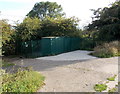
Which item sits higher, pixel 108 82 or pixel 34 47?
pixel 34 47

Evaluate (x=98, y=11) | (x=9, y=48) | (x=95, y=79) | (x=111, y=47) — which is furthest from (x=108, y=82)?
(x=98, y=11)

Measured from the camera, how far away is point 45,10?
1351 inches

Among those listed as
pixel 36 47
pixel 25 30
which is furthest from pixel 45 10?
pixel 36 47

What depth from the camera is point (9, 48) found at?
11.6 meters

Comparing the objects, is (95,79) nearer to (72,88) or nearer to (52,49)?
(72,88)

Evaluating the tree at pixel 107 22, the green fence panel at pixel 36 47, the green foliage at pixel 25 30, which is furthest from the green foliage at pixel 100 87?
the tree at pixel 107 22

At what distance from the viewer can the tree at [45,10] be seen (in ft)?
111

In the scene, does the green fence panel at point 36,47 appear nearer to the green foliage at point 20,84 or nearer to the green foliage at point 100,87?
the green foliage at point 20,84

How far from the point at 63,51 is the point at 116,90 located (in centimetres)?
961

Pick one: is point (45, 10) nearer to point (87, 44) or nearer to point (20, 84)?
point (87, 44)

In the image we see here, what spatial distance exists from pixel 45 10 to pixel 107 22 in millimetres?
22577

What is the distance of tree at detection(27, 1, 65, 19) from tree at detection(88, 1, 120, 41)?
1876 cm

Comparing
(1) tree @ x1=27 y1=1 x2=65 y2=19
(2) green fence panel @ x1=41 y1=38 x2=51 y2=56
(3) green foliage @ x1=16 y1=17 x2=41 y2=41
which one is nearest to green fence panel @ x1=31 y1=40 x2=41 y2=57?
(2) green fence panel @ x1=41 y1=38 x2=51 y2=56

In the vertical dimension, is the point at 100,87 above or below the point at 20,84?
below
